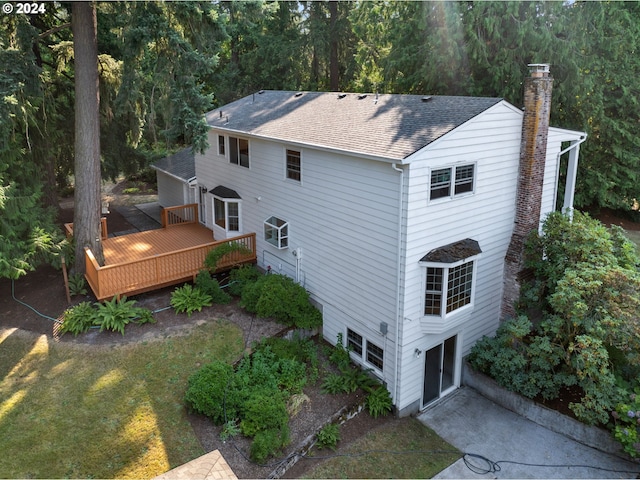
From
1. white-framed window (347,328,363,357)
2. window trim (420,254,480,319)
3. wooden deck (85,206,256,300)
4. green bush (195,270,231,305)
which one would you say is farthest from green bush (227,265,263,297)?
window trim (420,254,480,319)

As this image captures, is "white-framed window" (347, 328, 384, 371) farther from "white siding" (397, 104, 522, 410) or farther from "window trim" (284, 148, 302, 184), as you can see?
"window trim" (284, 148, 302, 184)

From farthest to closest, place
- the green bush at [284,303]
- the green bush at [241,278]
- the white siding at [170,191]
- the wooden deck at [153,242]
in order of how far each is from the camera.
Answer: the white siding at [170,191], the wooden deck at [153,242], the green bush at [241,278], the green bush at [284,303]

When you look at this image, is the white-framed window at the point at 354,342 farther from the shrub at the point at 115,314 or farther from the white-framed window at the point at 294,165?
the shrub at the point at 115,314

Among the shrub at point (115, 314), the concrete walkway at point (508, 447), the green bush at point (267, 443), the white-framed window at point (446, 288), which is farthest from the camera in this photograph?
the shrub at point (115, 314)

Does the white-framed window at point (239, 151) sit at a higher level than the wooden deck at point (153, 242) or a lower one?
higher

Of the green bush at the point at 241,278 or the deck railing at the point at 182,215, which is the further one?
the deck railing at the point at 182,215

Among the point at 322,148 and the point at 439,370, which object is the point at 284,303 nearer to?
the point at 322,148

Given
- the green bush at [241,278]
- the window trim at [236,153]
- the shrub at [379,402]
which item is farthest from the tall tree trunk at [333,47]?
the shrub at [379,402]
